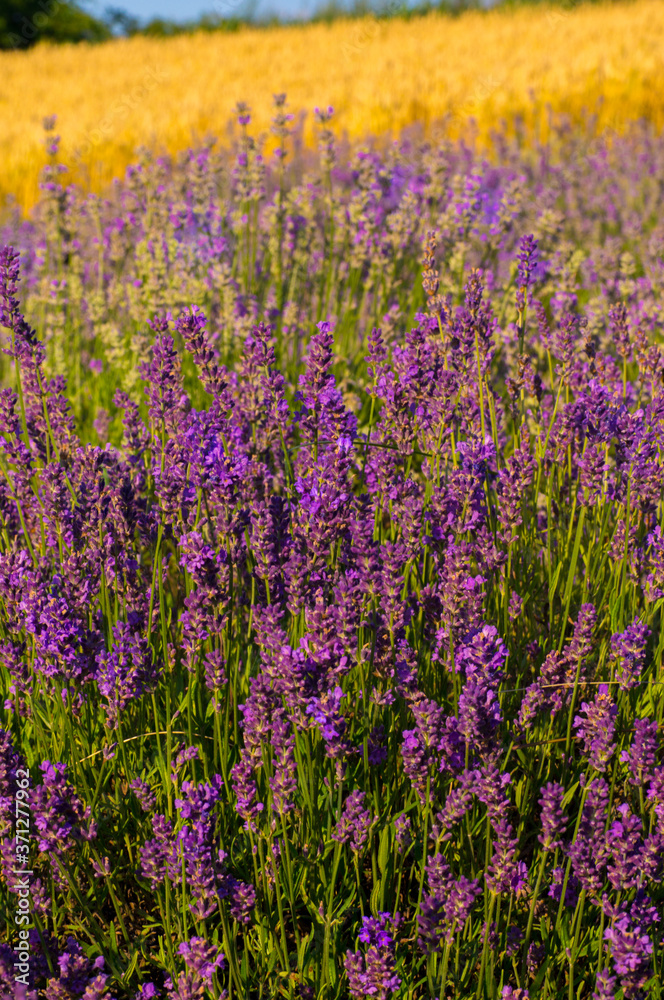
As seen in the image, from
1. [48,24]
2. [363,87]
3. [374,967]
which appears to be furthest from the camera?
[48,24]

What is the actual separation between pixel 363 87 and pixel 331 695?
38.1ft

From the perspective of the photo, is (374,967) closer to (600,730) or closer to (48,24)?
(600,730)

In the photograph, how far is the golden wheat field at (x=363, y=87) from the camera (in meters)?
10.4

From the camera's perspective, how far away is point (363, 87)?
11.5 meters

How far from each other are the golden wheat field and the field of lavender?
219 inches

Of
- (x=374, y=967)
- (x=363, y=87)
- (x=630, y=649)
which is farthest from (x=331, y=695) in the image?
(x=363, y=87)

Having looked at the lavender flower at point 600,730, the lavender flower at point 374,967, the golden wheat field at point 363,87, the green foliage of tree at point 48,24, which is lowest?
the lavender flower at point 374,967

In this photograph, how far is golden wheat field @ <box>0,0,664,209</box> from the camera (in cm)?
1035

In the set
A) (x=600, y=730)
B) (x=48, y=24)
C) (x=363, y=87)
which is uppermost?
(x=48, y=24)

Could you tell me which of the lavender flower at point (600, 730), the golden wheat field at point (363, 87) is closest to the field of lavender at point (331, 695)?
the lavender flower at point (600, 730)

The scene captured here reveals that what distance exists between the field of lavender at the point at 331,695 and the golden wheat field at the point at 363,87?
5.56 meters

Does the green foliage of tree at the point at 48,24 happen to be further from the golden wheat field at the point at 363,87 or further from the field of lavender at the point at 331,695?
the field of lavender at the point at 331,695

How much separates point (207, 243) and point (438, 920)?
11.4ft

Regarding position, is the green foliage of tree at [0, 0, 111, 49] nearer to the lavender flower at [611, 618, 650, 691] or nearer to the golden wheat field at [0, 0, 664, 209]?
the golden wheat field at [0, 0, 664, 209]
